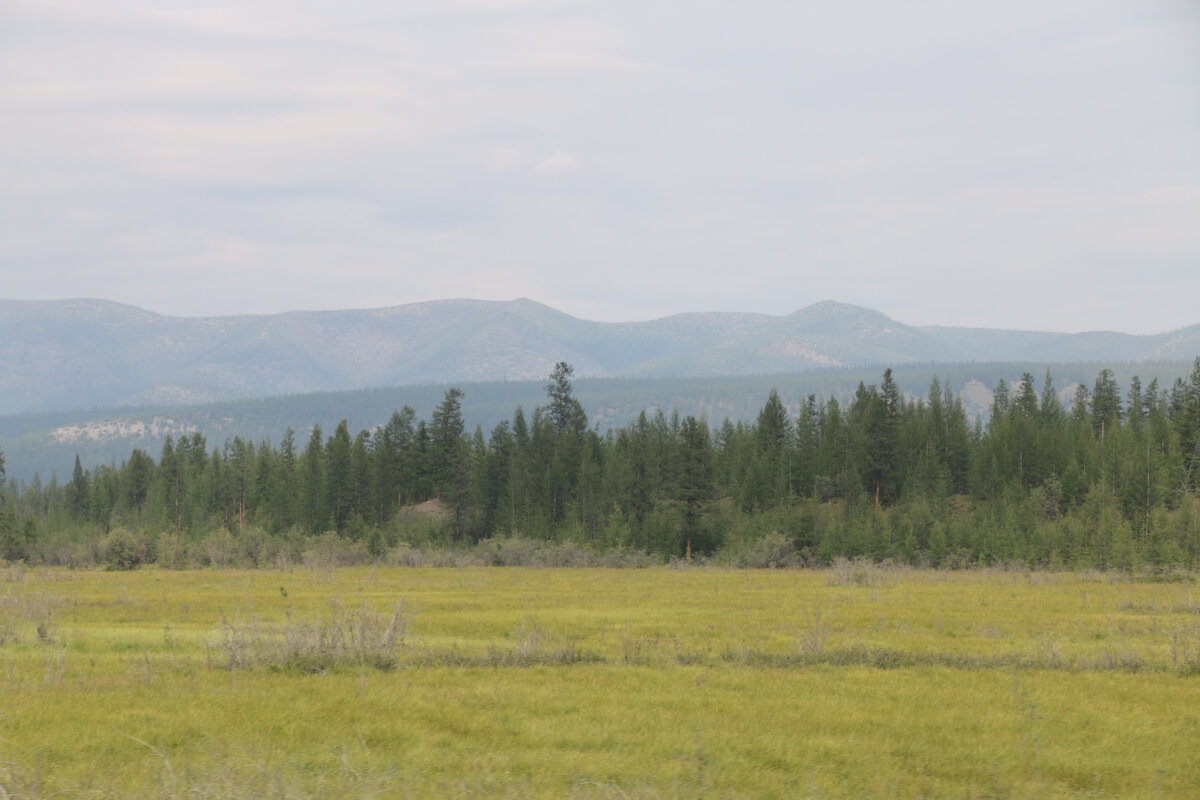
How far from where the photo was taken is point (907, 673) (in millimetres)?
18906

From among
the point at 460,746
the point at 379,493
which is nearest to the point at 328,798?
the point at 460,746

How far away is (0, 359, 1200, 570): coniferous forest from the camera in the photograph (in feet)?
236

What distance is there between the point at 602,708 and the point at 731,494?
8249 cm

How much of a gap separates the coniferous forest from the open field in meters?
41.1

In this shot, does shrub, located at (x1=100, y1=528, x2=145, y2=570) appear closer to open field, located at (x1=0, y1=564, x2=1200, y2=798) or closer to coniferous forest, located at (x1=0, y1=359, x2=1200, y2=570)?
coniferous forest, located at (x1=0, y1=359, x2=1200, y2=570)

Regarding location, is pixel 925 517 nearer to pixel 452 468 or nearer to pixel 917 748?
pixel 452 468

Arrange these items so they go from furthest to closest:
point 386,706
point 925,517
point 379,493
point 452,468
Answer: point 379,493, point 452,468, point 925,517, point 386,706

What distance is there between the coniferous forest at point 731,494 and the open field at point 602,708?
135ft

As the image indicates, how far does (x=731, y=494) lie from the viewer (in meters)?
96.5

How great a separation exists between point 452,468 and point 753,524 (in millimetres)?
→ 30382

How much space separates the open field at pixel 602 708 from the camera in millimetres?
11773

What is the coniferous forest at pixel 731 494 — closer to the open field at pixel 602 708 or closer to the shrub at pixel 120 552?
the shrub at pixel 120 552

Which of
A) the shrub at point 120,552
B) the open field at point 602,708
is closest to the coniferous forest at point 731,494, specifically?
the shrub at point 120,552

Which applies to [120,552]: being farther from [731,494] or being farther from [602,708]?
[602,708]
